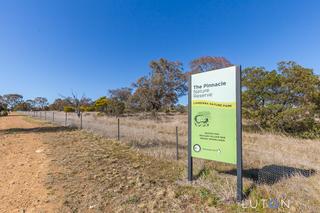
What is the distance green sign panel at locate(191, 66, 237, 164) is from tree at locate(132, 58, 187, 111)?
73.8 feet

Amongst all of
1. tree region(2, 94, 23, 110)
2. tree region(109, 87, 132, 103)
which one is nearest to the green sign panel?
tree region(109, 87, 132, 103)

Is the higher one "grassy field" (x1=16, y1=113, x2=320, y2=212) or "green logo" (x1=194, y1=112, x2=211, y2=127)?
"green logo" (x1=194, y1=112, x2=211, y2=127)

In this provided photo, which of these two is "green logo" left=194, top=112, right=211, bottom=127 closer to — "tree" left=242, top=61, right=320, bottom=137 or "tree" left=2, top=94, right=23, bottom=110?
"tree" left=242, top=61, right=320, bottom=137

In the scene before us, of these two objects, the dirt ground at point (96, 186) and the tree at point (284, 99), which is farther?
the tree at point (284, 99)

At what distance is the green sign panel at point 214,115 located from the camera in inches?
129

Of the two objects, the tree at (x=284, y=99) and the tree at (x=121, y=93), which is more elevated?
the tree at (x=121, y=93)

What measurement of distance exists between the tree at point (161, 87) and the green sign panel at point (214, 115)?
2250 cm

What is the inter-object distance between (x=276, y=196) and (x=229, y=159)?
3.15 feet

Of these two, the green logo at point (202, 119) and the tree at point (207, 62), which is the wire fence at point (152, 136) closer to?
the green logo at point (202, 119)

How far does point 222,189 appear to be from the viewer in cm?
339

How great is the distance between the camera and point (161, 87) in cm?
2672

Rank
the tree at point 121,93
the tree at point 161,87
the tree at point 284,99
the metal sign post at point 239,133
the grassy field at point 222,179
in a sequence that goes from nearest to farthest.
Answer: the grassy field at point 222,179 → the metal sign post at point 239,133 → the tree at point 284,99 → the tree at point 161,87 → the tree at point 121,93

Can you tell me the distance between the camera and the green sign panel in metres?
3.28

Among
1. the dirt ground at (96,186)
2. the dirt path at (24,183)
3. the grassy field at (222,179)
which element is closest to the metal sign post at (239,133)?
the grassy field at (222,179)
